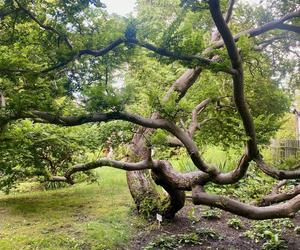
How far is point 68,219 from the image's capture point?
585 cm

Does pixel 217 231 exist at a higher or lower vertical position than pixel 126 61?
lower

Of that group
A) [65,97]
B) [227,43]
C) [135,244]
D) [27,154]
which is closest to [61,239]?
[135,244]

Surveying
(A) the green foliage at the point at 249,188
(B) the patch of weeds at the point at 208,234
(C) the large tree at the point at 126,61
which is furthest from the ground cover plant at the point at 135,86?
(A) the green foliage at the point at 249,188

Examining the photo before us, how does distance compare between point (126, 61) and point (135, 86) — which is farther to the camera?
point (135, 86)

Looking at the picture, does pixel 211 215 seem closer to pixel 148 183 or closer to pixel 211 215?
pixel 211 215

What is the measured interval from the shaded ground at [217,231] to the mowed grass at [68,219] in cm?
36

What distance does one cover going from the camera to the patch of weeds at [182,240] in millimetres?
4766

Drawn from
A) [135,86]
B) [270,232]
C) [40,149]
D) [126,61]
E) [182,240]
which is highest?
[126,61]

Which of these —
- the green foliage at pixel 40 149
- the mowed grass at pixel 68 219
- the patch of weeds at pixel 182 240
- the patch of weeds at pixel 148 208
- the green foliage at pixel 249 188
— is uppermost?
the green foliage at pixel 40 149

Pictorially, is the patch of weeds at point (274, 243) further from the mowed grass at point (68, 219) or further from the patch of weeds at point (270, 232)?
the mowed grass at point (68, 219)

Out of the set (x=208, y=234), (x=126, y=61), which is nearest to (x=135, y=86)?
(x=126, y=61)

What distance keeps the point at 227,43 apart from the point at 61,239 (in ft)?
11.2

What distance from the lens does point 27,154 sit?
5523mm

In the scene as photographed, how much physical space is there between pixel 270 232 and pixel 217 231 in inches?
31.3
